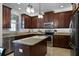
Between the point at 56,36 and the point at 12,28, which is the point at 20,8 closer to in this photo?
the point at 12,28

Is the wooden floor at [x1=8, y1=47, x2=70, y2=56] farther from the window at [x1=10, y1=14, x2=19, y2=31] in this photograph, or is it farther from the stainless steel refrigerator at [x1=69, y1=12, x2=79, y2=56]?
the window at [x1=10, y1=14, x2=19, y2=31]

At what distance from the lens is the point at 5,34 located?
169cm

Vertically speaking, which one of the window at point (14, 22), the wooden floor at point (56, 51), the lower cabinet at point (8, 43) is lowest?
the wooden floor at point (56, 51)

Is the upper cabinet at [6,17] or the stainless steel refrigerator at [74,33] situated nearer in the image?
the upper cabinet at [6,17]

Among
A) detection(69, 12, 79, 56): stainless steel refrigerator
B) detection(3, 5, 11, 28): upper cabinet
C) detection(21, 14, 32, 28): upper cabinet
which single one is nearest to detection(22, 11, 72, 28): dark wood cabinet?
detection(21, 14, 32, 28): upper cabinet

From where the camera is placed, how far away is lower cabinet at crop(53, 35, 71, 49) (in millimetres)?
1751

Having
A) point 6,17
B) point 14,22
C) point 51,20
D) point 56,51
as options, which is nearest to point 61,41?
point 56,51

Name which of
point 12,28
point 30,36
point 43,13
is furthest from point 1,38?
point 43,13

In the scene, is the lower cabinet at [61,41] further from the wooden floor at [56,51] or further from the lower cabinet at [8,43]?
the lower cabinet at [8,43]

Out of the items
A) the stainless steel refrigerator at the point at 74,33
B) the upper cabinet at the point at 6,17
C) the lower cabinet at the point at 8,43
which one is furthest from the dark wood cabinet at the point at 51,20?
the lower cabinet at the point at 8,43

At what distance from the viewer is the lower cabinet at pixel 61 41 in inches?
68.9

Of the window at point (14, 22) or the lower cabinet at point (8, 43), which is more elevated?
the window at point (14, 22)

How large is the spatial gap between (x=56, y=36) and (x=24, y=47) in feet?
1.92

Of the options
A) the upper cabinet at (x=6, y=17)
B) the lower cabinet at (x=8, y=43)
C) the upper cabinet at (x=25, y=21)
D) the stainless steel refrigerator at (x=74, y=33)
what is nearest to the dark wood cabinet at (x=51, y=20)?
the upper cabinet at (x=25, y=21)
